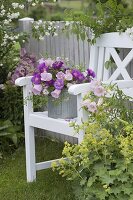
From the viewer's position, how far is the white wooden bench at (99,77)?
12.9 ft

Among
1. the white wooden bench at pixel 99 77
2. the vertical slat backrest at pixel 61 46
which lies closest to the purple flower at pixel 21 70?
the vertical slat backrest at pixel 61 46

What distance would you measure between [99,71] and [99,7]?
54cm

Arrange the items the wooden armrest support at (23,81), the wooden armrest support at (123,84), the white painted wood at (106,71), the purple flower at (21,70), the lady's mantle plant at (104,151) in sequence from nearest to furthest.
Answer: the lady's mantle plant at (104,151) → the wooden armrest support at (123,84) → the wooden armrest support at (23,81) → the white painted wood at (106,71) → the purple flower at (21,70)

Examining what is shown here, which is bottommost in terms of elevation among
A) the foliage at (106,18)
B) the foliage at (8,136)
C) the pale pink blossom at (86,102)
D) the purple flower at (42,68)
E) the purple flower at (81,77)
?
the foliage at (8,136)

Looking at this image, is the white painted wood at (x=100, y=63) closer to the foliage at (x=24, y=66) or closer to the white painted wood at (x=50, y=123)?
the white painted wood at (x=50, y=123)

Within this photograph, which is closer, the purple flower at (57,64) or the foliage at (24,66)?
the purple flower at (57,64)

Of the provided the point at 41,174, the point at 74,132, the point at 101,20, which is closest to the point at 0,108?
the point at 41,174

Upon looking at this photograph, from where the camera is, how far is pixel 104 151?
312cm

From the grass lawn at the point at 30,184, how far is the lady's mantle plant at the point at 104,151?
578 mm

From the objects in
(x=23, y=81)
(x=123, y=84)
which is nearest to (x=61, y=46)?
(x=23, y=81)

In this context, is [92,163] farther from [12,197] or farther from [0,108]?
[0,108]

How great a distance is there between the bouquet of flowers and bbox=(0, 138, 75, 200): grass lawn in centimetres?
72

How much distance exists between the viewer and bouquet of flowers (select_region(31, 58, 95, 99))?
3.90m

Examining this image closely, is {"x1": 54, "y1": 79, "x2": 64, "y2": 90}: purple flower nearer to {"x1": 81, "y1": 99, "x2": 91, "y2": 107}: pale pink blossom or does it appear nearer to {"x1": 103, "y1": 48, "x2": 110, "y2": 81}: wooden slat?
{"x1": 81, "y1": 99, "x2": 91, "y2": 107}: pale pink blossom
